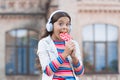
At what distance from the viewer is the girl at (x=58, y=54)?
5277 mm

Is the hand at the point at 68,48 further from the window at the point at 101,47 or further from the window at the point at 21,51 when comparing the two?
the window at the point at 21,51

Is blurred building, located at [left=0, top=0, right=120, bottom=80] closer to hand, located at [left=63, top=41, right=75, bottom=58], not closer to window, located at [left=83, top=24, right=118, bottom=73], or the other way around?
window, located at [left=83, top=24, right=118, bottom=73]

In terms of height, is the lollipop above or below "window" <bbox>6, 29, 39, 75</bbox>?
above

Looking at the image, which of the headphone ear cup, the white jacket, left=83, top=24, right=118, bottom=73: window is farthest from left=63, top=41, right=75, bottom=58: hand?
left=83, top=24, right=118, bottom=73: window

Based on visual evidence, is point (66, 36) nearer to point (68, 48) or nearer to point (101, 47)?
point (68, 48)

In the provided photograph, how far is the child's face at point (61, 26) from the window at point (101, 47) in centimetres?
1669

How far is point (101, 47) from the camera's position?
22.5 m

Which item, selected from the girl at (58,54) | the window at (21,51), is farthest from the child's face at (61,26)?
the window at (21,51)

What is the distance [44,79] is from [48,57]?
227 mm

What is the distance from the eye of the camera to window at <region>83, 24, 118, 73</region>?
2225 cm

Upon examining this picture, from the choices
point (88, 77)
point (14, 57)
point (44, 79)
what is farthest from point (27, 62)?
point (44, 79)

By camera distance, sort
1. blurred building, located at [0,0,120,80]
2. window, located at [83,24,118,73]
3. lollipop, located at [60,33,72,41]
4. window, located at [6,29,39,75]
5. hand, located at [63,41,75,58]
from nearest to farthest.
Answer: hand, located at [63,41,75,58], lollipop, located at [60,33,72,41], blurred building, located at [0,0,120,80], window, located at [83,24,118,73], window, located at [6,29,39,75]

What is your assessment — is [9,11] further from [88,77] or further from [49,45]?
[49,45]

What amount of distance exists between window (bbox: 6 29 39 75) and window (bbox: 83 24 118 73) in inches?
128
